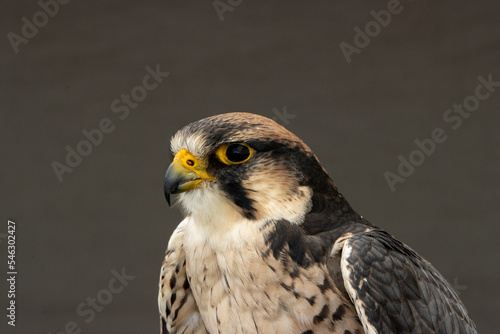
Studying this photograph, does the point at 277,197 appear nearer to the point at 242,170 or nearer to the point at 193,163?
the point at 242,170

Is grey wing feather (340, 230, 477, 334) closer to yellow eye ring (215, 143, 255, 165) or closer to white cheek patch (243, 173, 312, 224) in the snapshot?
white cheek patch (243, 173, 312, 224)

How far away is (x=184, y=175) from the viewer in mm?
1846

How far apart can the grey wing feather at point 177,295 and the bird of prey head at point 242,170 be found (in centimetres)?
30

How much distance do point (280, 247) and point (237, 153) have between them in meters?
0.28

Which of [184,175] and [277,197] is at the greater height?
[184,175]

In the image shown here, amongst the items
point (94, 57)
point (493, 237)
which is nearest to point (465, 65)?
point (493, 237)

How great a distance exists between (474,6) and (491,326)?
1.90 metres

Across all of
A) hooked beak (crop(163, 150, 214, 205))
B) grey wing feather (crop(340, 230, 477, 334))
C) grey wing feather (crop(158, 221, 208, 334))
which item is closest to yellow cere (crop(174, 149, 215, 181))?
hooked beak (crop(163, 150, 214, 205))

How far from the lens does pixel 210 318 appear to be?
1975mm

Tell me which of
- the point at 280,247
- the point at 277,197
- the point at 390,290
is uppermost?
the point at 277,197

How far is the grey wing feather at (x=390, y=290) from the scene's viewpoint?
1784 millimetres

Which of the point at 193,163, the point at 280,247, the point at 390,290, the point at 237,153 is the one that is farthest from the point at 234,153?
the point at 390,290

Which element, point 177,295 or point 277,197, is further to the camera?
point 177,295

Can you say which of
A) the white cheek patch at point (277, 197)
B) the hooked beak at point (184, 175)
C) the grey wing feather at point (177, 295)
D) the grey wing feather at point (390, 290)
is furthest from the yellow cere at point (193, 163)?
the grey wing feather at point (390, 290)
